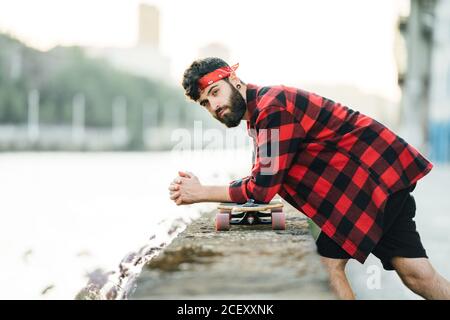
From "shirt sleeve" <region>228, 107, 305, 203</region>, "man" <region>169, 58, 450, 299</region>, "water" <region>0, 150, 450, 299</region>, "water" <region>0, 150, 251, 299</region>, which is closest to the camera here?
"shirt sleeve" <region>228, 107, 305, 203</region>

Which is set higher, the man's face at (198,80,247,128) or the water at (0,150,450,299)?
the man's face at (198,80,247,128)

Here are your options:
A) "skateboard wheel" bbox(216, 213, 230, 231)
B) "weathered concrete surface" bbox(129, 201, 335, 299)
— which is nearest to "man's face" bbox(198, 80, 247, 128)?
"weathered concrete surface" bbox(129, 201, 335, 299)

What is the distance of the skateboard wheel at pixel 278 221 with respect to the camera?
310 centimetres

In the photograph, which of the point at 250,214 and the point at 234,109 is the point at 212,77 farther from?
the point at 250,214

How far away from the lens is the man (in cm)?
251

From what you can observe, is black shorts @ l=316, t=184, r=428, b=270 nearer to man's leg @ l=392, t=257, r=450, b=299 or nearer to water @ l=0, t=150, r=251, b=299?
man's leg @ l=392, t=257, r=450, b=299

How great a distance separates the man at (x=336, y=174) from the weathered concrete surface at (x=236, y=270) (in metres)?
0.19

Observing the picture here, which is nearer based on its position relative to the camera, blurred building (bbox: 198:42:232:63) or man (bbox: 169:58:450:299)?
man (bbox: 169:58:450:299)

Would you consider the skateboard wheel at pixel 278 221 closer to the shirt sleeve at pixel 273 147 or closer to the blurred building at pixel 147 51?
the shirt sleeve at pixel 273 147

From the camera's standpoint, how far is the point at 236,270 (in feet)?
7.55

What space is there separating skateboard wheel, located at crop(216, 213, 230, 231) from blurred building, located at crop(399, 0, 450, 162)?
63.5 ft

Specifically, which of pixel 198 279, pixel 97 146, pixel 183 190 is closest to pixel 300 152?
pixel 183 190

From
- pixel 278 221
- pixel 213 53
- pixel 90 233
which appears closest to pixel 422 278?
pixel 278 221
